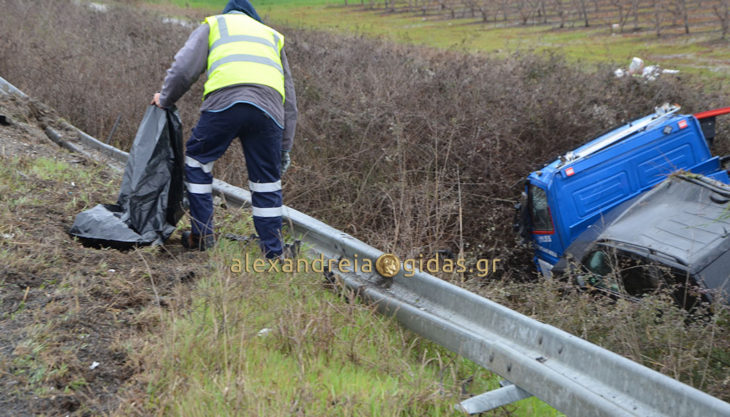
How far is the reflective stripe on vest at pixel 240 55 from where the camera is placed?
4.38 meters

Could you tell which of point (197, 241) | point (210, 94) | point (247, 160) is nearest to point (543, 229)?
point (247, 160)

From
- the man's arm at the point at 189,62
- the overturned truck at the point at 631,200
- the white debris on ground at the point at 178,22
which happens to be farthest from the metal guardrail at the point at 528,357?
the white debris on ground at the point at 178,22

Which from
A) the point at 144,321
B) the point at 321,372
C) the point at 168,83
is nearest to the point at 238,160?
the point at 168,83

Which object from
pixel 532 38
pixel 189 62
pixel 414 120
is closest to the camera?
pixel 189 62

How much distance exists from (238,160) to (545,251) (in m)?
3.59

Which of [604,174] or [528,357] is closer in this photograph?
[528,357]

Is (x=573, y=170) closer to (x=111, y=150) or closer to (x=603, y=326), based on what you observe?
(x=603, y=326)

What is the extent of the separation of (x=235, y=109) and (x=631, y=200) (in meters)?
4.39

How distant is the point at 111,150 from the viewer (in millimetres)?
6566

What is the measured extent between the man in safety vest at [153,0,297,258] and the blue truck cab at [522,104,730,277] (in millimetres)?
3591

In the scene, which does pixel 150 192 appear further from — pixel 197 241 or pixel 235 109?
pixel 235 109

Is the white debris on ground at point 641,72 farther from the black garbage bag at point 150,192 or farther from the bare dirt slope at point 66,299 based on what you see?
the bare dirt slope at point 66,299

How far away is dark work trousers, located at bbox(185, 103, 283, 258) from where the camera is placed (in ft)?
14.5

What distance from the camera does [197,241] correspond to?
4.61m
